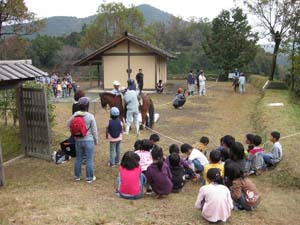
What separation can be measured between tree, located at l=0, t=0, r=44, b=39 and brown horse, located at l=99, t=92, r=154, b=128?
22756mm

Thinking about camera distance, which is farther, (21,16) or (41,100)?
(21,16)

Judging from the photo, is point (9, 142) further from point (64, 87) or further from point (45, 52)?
point (45, 52)

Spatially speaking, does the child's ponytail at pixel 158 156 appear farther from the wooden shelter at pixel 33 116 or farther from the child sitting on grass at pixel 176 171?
the wooden shelter at pixel 33 116

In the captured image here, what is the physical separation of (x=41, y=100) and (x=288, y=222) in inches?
241

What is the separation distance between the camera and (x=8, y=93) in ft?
40.3

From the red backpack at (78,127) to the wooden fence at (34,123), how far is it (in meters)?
2.07

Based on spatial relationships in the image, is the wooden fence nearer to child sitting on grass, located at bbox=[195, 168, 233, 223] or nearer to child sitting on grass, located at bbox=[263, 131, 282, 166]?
child sitting on grass, located at bbox=[195, 168, 233, 223]

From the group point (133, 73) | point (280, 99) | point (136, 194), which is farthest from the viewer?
point (133, 73)

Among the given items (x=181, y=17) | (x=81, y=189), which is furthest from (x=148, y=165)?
(x=181, y=17)

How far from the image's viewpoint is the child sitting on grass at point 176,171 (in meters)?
6.88

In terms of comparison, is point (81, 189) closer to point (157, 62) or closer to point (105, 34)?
point (157, 62)

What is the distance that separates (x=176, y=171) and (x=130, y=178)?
953 mm

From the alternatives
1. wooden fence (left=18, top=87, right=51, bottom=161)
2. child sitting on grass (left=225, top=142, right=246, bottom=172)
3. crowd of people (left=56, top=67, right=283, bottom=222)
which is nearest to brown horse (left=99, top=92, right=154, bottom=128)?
wooden fence (left=18, top=87, right=51, bottom=161)

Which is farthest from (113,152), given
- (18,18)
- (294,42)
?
(18,18)
